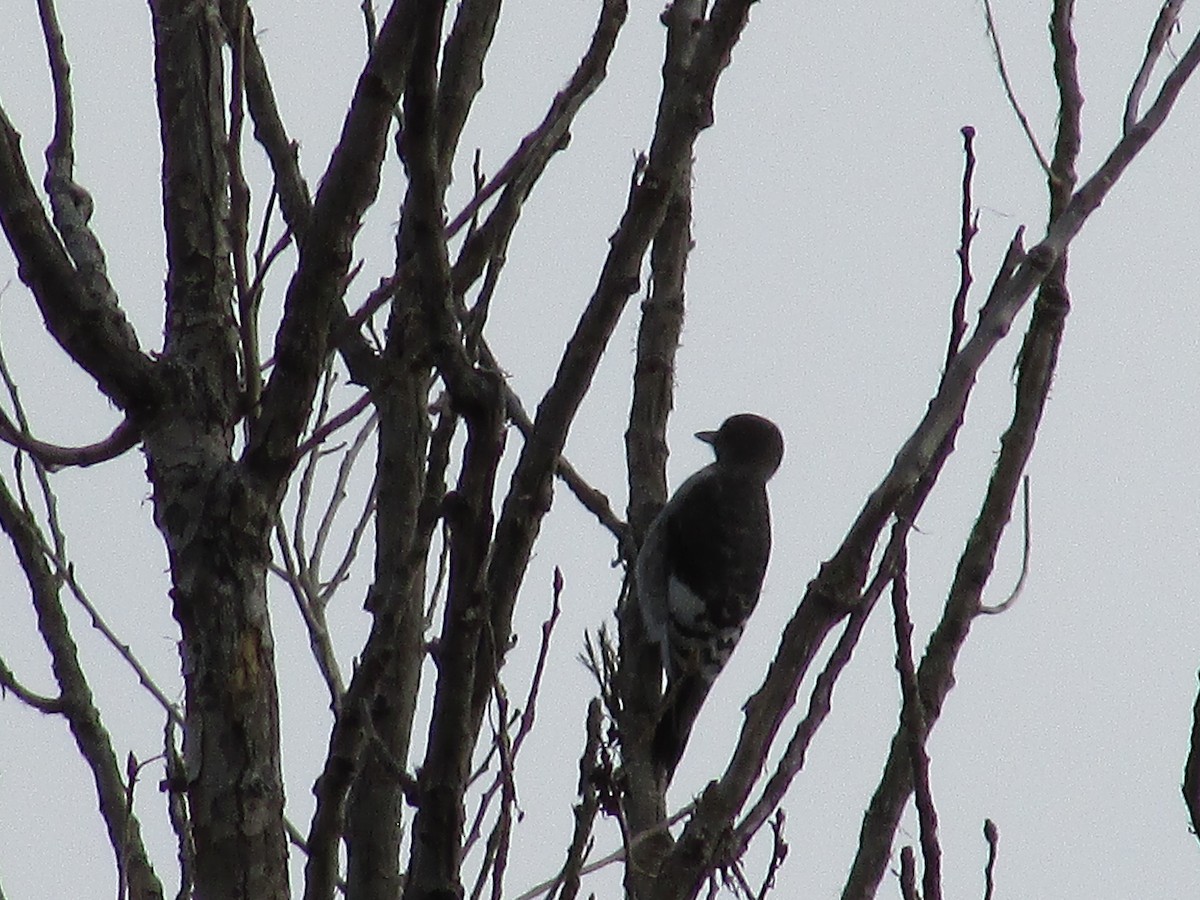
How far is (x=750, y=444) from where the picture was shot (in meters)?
7.75

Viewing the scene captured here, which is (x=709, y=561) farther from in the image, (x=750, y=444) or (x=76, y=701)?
(x=76, y=701)

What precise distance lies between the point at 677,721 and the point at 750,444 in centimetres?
187

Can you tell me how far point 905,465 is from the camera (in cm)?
218

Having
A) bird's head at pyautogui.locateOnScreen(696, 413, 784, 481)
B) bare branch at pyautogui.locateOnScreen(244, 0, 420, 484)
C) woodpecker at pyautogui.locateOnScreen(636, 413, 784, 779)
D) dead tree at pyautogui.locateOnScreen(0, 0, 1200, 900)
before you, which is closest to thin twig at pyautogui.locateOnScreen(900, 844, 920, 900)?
dead tree at pyautogui.locateOnScreen(0, 0, 1200, 900)

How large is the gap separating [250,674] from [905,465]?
96 cm

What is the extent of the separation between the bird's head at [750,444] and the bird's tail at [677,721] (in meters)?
1.15

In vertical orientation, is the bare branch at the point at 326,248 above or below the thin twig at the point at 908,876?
above

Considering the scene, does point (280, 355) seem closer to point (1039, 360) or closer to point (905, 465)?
point (905, 465)

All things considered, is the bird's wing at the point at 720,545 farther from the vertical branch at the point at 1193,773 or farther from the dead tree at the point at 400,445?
the vertical branch at the point at 1193,773

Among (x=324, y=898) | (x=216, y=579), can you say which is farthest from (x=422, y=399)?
(x=324, y=898)

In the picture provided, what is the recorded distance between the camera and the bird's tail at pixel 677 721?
5066 millimetres

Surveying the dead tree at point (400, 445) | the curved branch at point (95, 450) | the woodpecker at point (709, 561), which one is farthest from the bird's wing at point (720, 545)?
the curved branch at point (95, 450)

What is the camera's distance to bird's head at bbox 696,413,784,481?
25.4 ft

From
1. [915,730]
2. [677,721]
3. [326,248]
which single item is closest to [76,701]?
[326,248]
